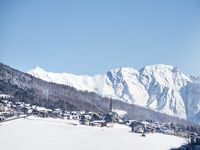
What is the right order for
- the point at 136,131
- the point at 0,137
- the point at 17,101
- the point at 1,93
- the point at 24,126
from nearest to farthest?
1. the point at 0,137
2. the point at 24,126
3. the point at 136,131
4. the point at 17,101
5. the point at 1,93

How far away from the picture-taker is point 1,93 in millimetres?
192125

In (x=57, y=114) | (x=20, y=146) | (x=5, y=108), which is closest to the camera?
(x=20, y=146)

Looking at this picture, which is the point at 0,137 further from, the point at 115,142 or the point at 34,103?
the point at 34,103

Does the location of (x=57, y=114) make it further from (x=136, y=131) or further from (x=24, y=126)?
(x=24, y=126)

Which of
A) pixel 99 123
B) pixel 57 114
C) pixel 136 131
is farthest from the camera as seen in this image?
pixel 57 114

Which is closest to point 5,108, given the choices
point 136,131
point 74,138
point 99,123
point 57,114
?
point 57,114

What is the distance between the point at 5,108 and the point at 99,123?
Result: 33.1 m

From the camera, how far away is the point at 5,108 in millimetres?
149875

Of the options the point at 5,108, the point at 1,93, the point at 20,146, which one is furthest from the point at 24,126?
the point at 1,93

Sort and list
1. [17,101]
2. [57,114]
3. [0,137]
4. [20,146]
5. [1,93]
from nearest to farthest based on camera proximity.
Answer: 1. [20,146]
2. [0,137]
3. [57,114]
4. [17,101]
5. [1,93]

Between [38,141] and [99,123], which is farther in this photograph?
[99,123]

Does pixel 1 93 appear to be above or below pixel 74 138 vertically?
above

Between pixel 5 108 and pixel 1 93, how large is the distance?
43.7 metres

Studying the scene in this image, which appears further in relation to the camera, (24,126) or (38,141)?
(24,126)
